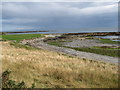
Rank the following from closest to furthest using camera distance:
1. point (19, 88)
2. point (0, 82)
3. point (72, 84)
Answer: point (19, 88), point (0, 82), point (72, 84)

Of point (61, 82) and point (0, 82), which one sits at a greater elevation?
point (0, 82)

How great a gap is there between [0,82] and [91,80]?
14.5ft

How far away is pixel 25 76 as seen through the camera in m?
7.36

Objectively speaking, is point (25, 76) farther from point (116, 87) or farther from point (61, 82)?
point (116, 87)

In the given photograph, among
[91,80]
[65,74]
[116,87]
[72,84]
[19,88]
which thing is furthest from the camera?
[65,74]

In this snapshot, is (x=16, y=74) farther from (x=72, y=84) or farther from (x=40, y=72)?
(x=72, y=84)

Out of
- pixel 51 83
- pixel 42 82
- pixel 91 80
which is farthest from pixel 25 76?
pixel 91 80

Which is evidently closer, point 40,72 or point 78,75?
point 78,75

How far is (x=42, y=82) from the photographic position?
6.81 meters

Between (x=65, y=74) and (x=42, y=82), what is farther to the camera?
(x=65, y=74)

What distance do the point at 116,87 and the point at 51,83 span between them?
9.66 ft

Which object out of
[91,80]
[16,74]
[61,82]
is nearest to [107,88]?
[91,80]

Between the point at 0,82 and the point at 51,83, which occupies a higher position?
the point at 0,82

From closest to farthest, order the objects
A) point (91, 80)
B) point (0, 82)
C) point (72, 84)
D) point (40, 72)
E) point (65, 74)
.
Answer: point (0, 82)
point (72, 84)
point (91, 80)
point (65, 74)
point (40, 72)
